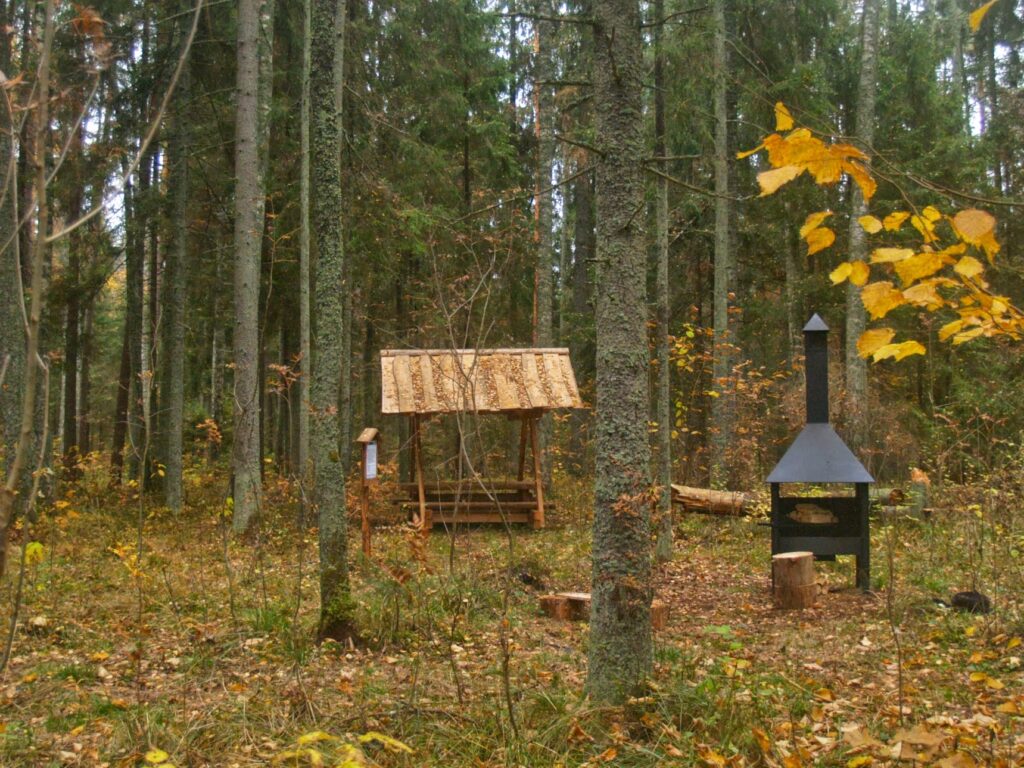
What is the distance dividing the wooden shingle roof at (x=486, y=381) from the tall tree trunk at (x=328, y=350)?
18.0 feet

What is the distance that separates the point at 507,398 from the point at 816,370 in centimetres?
537

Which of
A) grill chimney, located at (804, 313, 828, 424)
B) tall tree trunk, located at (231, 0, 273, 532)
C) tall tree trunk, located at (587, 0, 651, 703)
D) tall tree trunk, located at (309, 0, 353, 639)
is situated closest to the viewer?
tall tree trunk, located at (587, 0, 651, 703)

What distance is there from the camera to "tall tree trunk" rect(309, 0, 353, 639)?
6.41m

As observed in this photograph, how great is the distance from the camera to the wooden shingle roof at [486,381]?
492 inches

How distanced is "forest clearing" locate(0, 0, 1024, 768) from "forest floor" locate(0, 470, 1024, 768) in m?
0.04

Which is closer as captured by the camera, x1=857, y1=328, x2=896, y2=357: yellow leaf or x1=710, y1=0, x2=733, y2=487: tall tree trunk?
x1=857, y1=328, x2=896, y2=357: yellow leaf

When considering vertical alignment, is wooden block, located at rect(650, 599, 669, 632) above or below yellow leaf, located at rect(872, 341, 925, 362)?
below

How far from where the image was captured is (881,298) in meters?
2.52

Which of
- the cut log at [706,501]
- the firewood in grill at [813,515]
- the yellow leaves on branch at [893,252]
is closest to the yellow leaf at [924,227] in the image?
the yellow leaves on branch at [893,252]

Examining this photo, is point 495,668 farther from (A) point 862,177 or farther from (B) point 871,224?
(A) point 862,177

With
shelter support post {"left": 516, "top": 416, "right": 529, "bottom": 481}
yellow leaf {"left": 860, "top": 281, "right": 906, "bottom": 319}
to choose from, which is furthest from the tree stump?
shelter support post {"left": 516, "top": 416, "right": 529, "bottom": 481}

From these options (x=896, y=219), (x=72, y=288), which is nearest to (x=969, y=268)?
(x=896, y=219)

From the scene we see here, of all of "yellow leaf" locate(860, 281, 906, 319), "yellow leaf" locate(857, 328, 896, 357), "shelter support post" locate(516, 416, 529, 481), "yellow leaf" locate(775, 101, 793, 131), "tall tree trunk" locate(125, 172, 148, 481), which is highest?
"tall tree trunk" locate(125, 172, 148, 481)

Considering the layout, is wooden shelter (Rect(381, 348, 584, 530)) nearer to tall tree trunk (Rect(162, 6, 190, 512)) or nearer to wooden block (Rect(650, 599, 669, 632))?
tall tree trunk (Rect(162, 6, 190, 512))
